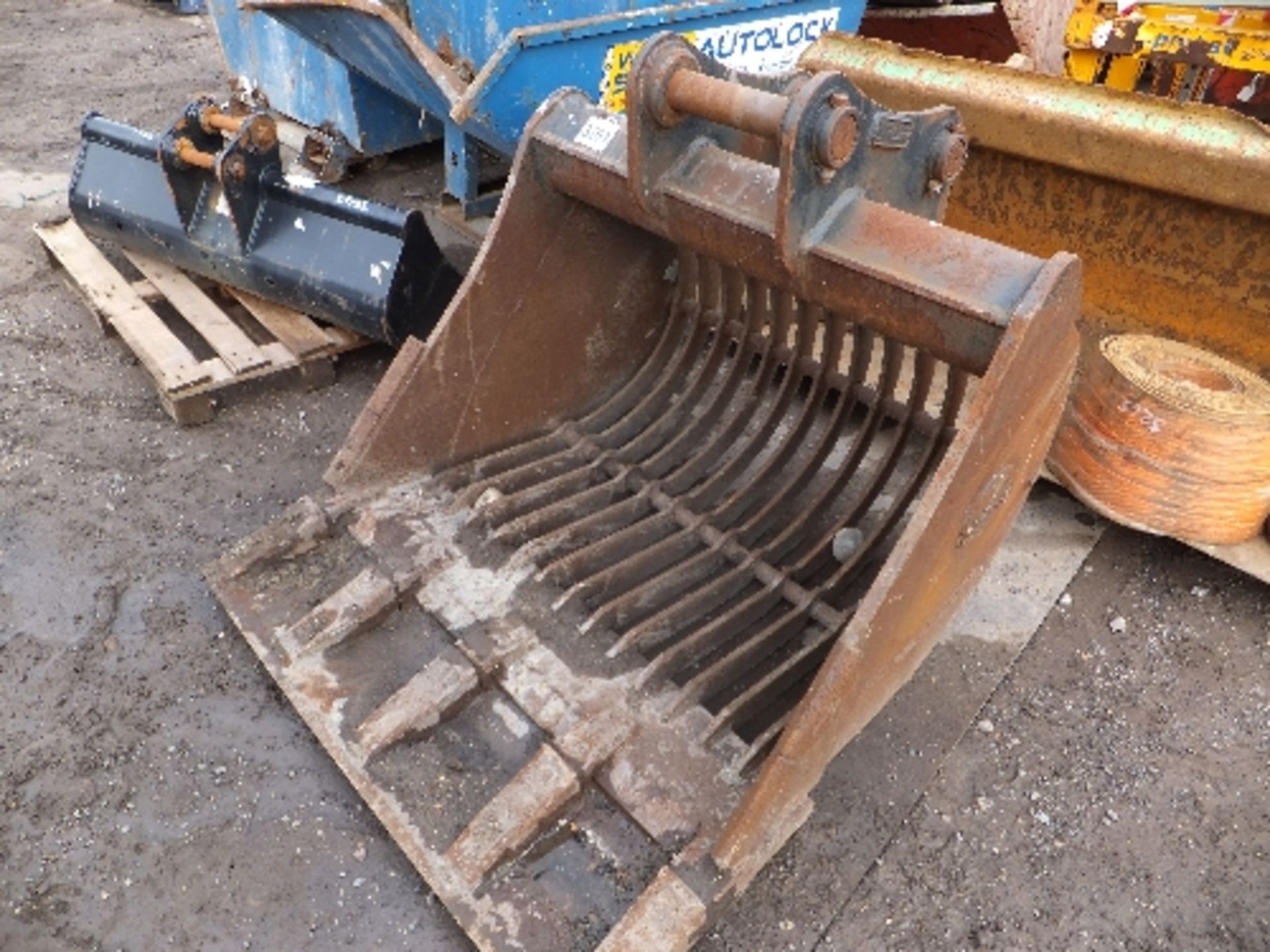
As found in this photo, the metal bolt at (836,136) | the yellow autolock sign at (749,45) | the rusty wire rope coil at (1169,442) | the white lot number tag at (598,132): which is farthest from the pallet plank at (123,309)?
the rusty wire rope coil at (1169,442)

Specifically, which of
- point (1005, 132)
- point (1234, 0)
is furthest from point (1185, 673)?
point (1234, 0)

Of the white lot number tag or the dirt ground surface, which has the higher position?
the white lot number tag

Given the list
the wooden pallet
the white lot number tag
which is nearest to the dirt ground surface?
the wooden pallet

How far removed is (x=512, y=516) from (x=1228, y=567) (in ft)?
7.05

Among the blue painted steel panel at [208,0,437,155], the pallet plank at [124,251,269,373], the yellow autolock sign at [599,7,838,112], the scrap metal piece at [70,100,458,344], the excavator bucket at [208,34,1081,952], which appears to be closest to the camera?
the excavator bucket at [208,34,1081,952]

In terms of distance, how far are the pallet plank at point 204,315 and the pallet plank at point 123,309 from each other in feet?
0.31

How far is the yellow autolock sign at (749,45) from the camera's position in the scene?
12.1 ft

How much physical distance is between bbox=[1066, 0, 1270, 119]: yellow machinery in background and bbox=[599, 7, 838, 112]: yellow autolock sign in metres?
1.04

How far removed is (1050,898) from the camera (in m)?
2.07

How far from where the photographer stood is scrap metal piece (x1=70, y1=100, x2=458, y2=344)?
10.6 ft

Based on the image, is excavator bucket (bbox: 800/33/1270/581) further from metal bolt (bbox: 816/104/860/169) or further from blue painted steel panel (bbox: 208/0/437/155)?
blue painted steel panel (bbox: 208/0/437/155)

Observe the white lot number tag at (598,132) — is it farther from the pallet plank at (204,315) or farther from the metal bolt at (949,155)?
the pallet plank at (204,315)

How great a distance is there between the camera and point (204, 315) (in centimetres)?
358

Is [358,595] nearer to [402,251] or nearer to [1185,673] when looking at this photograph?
[402,251]
